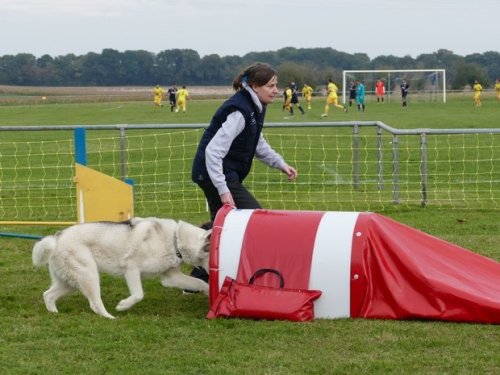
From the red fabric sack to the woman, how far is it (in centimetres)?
75

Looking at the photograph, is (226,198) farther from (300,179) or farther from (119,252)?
(300,179)

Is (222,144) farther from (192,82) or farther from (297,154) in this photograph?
(192,82)

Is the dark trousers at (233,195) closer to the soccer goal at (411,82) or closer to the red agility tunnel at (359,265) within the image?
the red agility tunnel at (359,265)

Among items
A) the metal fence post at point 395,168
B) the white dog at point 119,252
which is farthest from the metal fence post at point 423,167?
the white dog at point 119,252

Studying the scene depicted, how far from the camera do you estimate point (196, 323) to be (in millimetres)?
6836

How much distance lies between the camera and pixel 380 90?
205 ft

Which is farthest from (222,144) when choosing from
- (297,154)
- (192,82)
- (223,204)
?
(192,82)

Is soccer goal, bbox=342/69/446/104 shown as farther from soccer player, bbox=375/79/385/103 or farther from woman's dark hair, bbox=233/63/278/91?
woman's dark hair, bbox=233/63/278/91

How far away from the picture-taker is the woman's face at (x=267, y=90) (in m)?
7.32

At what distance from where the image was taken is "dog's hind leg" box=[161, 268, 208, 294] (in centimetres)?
739

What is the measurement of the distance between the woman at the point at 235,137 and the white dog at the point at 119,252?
0.46 m

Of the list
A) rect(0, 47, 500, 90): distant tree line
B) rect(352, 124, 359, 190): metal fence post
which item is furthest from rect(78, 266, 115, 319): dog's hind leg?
rect(0, 47, 500, 90): distant tree line

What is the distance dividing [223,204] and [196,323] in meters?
1.02

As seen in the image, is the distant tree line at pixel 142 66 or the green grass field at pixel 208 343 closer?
the green grass field at pixel 208 343
